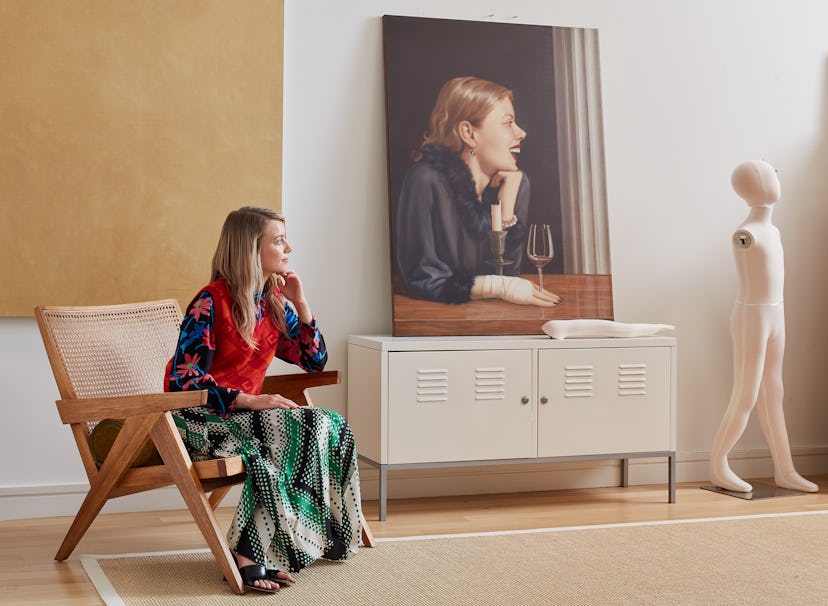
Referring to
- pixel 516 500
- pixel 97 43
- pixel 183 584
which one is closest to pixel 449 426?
pixel 516 500

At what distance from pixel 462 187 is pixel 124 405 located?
1.79 metres

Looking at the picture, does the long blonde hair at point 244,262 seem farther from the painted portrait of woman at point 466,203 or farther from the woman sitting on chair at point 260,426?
the painted portrait of woman at point 466,203

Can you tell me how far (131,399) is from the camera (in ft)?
9.91

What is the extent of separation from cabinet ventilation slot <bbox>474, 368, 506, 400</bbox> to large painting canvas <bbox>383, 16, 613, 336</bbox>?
0.99 feet

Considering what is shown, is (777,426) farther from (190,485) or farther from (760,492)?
(190,485)

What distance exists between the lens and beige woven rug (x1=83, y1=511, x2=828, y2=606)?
2871 mm

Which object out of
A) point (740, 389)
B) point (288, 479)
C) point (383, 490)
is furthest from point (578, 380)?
point (288, 479)

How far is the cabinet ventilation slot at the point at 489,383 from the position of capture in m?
3.96

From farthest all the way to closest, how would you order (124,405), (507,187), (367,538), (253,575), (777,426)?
(777,426)
(507,187)
(367,538)
(124,405)
(253,575)

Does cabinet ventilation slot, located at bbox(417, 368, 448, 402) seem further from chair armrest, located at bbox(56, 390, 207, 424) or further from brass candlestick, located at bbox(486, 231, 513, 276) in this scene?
chair armrest, located at bbox(56, 390, 207, 424)

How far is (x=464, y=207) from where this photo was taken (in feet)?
14.1

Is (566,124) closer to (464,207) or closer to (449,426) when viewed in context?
(464,207)

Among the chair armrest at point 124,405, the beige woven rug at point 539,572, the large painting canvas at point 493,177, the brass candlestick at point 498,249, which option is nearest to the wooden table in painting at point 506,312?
the large painting canvas at point 493,177

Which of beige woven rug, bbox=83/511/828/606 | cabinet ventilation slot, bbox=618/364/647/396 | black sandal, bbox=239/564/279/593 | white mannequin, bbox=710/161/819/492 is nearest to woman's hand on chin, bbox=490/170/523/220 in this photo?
cabinet ventilation slot, bbox=618/364/647/396
